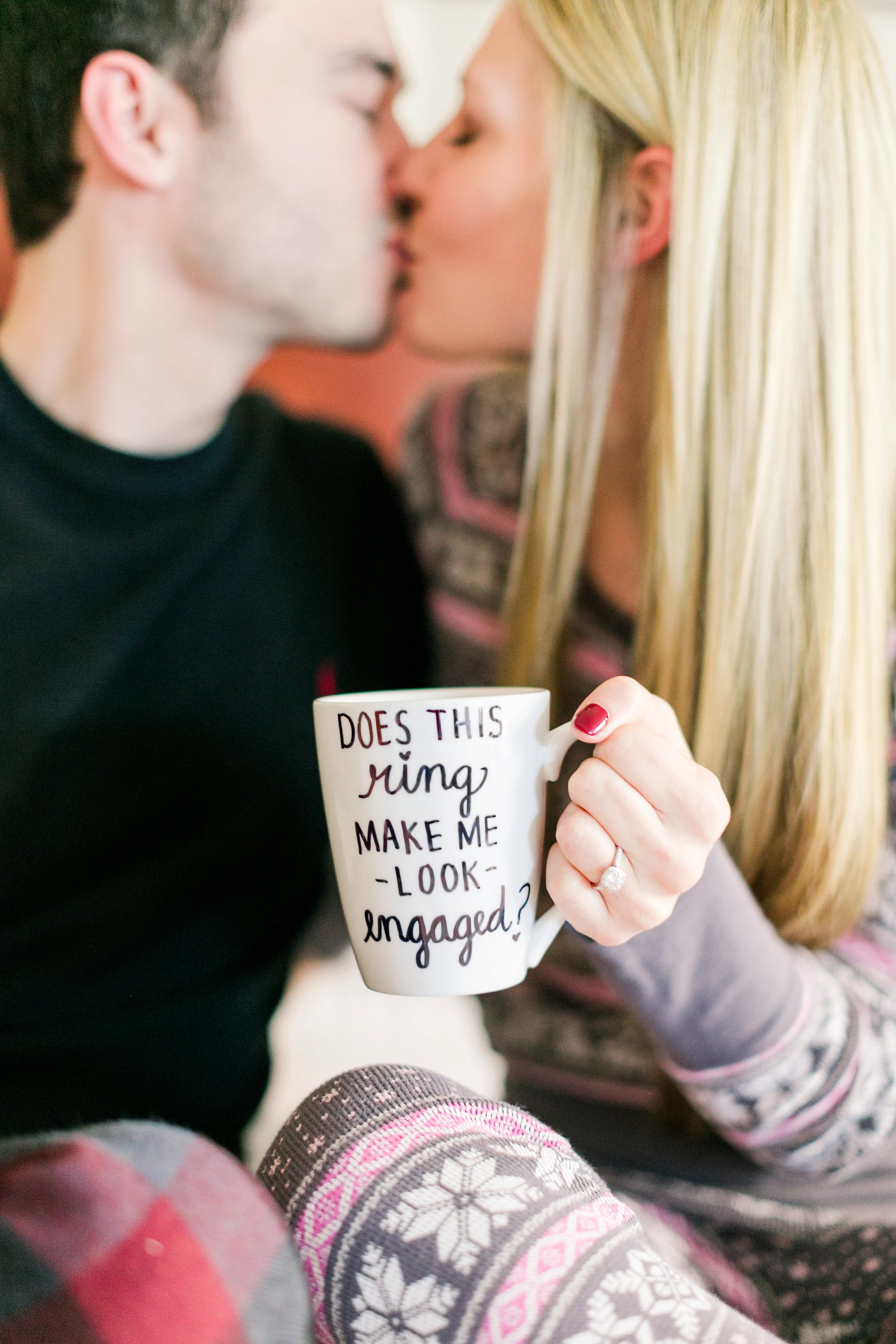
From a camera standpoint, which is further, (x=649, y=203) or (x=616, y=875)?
A: (x=649, y=203)

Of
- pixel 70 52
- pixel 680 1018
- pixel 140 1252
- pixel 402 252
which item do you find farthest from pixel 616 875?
pixel 70 52

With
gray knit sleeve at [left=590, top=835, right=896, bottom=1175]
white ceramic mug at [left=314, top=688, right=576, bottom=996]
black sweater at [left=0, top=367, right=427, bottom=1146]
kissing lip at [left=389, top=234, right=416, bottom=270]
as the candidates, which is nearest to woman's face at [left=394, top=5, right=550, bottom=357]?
kissing lip at [left=389, top=234, right=416, bottom=270]

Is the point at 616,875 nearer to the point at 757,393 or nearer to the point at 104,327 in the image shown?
the point at 757,393

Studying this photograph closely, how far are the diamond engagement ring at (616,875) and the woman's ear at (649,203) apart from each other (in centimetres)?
42

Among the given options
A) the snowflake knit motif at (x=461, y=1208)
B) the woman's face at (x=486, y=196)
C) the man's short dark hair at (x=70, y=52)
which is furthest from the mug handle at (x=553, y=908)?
the man's short dark hair at (x=70, y=52)

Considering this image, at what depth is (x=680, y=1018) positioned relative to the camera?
617 mm

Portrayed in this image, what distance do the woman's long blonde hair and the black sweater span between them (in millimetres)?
184

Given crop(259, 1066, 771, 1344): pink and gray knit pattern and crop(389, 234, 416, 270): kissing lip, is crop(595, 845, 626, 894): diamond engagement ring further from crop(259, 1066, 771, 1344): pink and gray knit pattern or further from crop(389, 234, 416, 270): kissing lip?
crop(389, 234, 416, 270): kissing lip

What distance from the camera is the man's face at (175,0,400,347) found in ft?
1.96

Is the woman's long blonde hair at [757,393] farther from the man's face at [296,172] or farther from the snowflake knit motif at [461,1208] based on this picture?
the snowflake knit motif at [461,1208]

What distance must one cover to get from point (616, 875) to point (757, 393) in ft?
1.11

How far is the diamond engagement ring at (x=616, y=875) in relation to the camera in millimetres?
526

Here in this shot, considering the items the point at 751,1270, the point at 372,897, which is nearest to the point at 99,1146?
the point at 372,897

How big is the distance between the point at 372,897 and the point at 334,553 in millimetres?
288
